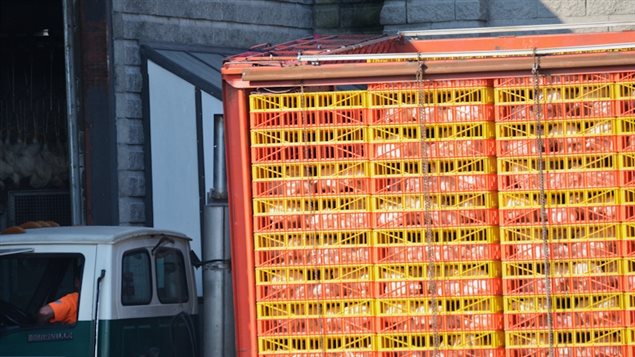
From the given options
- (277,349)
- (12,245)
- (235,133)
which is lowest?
(277,349)

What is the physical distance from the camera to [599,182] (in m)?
8.09

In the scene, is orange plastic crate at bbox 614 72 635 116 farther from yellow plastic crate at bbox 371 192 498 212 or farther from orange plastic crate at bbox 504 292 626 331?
orange plastic crate at bbox 504 292 626 331

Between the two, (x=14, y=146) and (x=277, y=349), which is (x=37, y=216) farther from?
(x=277, y=349)

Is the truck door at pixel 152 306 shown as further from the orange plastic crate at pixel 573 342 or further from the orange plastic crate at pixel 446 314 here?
the orange plastic crate at pixel 573 342

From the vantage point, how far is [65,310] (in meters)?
9.78

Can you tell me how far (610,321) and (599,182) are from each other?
83 centimetres

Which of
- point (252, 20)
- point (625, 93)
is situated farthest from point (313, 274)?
point (252, 20)

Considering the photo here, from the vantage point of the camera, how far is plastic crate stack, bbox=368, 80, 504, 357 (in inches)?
322

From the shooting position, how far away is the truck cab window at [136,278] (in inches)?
Answer: 398

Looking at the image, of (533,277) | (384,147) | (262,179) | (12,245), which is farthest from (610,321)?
(12,245)

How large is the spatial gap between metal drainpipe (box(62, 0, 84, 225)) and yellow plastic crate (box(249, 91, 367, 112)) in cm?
901

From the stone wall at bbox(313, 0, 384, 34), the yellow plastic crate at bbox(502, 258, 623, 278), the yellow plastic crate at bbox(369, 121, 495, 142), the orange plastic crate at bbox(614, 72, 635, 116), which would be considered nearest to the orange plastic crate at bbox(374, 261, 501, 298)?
the yellow plastic crate at bbox(502, 258, 623, 278)

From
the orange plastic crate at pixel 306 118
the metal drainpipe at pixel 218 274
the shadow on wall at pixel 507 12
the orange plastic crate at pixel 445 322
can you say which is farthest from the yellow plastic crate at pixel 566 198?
the shadow on wall at pixel 507 12

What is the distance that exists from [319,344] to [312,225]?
73 centimetres
